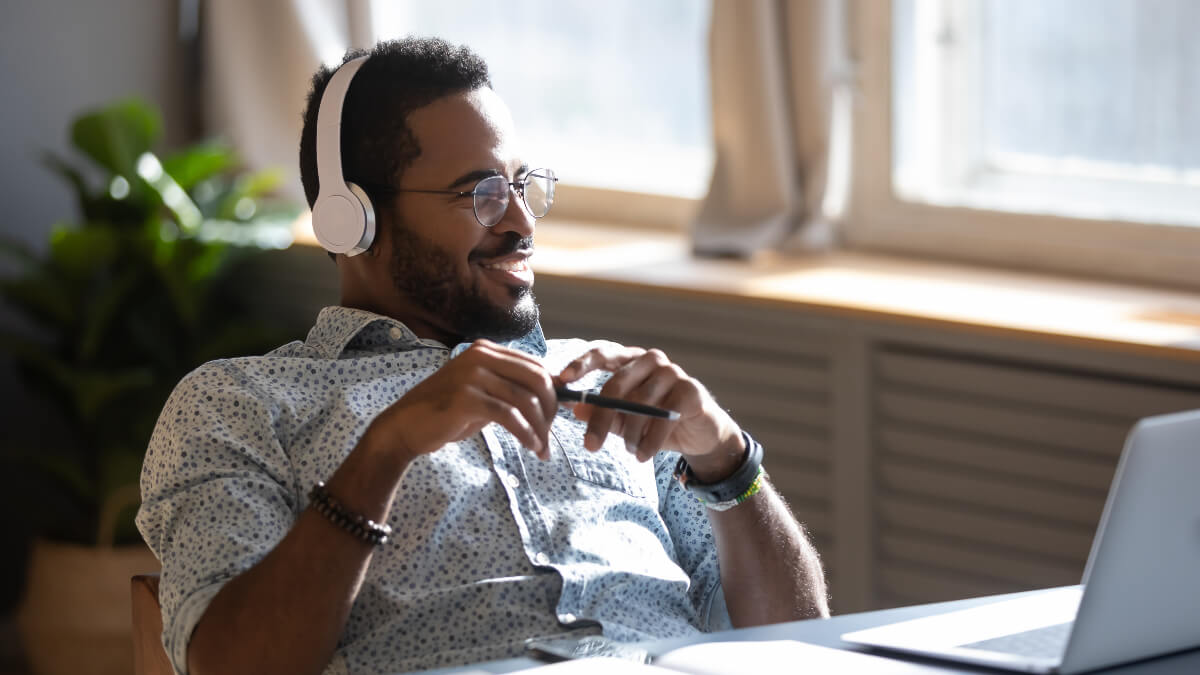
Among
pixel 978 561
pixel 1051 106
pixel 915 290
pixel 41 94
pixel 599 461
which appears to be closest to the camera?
pixel 599 461

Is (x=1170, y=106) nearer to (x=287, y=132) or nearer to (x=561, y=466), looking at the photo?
(x=561, y=466)

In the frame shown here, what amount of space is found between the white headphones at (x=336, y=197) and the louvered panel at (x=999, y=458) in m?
1.22

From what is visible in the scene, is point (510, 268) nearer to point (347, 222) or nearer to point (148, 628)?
point (347, 222)

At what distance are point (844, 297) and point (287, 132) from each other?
64.4 inches

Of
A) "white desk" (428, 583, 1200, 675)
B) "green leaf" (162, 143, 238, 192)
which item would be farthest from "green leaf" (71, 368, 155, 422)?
"white desk" (428, 583, 1200, 675)

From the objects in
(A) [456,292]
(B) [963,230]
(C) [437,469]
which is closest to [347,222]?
(A) [456,292]

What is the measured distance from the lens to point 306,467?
143 cm

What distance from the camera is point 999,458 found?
2375mm

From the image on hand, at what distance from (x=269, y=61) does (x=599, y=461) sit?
2237 millimetres

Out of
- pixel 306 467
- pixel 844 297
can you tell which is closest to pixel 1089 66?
pixel 844 297

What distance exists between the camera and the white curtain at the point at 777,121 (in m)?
2.73

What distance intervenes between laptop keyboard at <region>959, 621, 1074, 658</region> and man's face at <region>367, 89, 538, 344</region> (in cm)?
64

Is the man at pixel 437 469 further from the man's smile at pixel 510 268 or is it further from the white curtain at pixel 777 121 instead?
the white curtain at pixel 777 121

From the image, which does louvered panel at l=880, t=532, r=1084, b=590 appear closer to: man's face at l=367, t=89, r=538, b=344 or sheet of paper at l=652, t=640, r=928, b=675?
man's face at l=367, t=89, r=538, b=344
